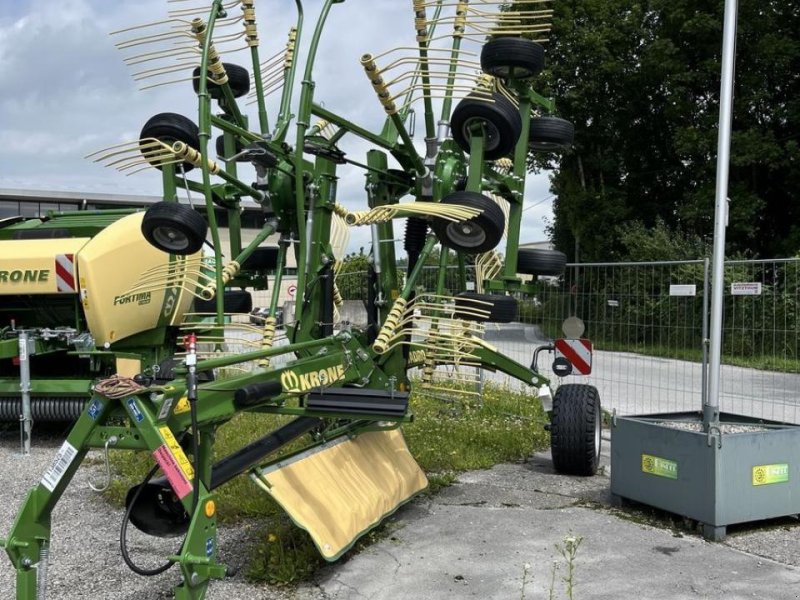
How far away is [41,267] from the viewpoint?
744 centimetres

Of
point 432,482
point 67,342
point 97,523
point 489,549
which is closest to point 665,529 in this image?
point 489,549

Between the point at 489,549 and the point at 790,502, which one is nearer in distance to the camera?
the point at 489,549

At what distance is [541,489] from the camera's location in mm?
6164

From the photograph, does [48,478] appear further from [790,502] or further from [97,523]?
[790,502]

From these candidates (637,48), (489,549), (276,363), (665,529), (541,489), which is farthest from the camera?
(637,48)

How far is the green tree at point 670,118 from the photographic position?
2083cm

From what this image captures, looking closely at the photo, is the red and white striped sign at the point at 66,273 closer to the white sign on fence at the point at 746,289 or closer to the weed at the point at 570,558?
the weed at the point at 570,558

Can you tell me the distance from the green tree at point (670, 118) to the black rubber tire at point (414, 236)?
16789 millimetres

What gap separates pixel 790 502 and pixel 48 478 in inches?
170

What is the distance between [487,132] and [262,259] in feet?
6.29

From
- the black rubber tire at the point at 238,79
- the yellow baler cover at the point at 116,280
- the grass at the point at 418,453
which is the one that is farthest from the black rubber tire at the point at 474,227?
the yellow baler cover at the point at 116,280

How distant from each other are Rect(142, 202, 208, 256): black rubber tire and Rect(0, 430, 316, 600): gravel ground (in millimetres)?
1776

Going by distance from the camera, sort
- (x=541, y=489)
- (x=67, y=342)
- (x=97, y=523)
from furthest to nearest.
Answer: (x=67, y=342) → (x=541, y=489) → (x=97, y=523)

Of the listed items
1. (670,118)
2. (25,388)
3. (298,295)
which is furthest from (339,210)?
(670,118)
